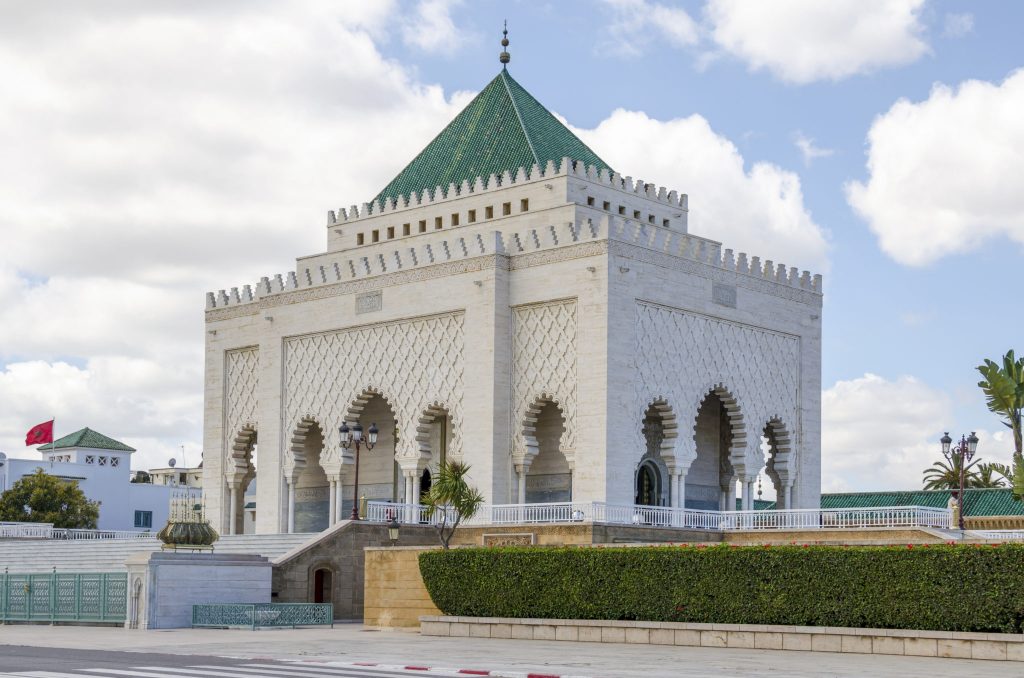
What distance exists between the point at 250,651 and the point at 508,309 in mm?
15872

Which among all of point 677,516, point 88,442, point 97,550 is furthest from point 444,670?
point 88,442

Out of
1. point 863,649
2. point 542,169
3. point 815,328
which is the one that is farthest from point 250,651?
point 815,328

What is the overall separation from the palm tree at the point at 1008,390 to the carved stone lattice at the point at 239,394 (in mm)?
18768

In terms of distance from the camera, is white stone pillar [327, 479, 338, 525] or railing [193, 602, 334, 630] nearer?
railing [193, 602, 334, 630]

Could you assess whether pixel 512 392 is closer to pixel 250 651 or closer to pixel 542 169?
pixel 542 169

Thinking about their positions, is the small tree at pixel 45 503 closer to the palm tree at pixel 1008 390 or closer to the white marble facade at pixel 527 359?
the white marble facade at pixel 527 359

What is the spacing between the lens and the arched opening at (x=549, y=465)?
108 ft

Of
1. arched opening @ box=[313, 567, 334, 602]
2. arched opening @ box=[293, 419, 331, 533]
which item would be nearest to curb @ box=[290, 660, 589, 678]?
arched opening @ box=[313, 567, 334, 602]

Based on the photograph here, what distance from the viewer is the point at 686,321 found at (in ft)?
108

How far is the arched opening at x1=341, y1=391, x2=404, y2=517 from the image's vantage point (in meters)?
36.0

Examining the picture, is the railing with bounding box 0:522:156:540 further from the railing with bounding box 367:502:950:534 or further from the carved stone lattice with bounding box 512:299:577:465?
the carved stone lattice with bounding box 512:299:577:465

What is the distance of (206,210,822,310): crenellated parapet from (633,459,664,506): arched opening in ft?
15.8

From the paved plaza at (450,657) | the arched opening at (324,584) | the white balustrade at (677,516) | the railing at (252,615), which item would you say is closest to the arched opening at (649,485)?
the white balustrade at (677,516)

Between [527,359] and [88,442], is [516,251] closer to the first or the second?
[527,359]
